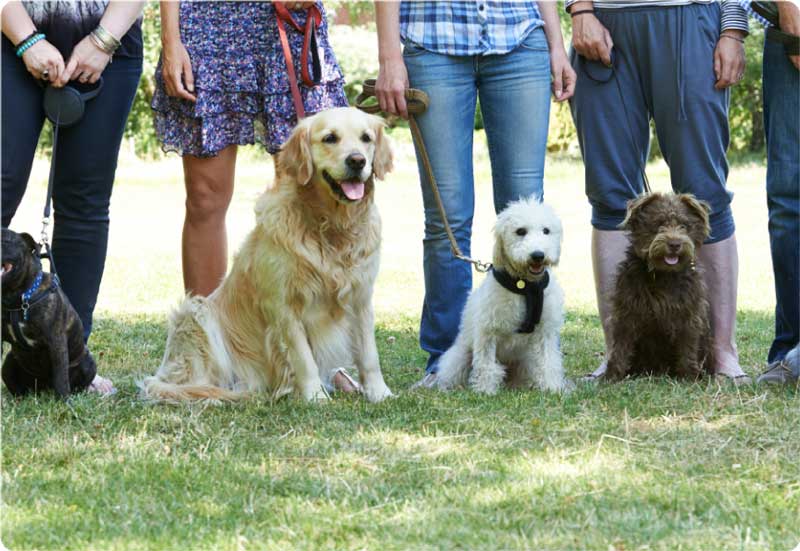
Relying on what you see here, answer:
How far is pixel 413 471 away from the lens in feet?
11.8

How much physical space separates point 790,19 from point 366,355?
2.48 metres

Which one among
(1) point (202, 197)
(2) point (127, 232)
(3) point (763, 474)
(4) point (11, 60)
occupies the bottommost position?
(2) point (127, 232)

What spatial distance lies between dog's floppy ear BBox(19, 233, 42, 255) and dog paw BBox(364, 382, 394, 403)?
1.61 meters

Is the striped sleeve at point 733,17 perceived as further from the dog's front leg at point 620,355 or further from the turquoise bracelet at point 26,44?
the turquoise bracelet at point 26,44

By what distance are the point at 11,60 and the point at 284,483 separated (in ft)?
7.80

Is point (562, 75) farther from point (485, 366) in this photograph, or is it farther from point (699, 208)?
point (485, 366)

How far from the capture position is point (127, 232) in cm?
1447

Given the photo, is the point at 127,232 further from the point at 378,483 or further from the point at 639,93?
the point at 378,483

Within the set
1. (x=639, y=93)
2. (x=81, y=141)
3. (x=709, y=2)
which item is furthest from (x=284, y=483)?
(x=709, y=2)

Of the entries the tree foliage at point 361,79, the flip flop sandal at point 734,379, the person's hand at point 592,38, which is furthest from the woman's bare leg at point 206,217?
the tree foliage at point 361,79

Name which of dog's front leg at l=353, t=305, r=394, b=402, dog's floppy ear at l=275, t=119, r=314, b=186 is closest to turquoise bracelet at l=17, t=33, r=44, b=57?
dog's floppy ear at l=275, t=119, r=314, b=186

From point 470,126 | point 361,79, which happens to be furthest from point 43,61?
point 361,79

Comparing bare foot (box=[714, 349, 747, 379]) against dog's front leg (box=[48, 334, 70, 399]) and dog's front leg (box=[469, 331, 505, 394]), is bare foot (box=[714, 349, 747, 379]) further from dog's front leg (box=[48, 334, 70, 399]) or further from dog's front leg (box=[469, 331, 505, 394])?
dog's front leg (box=[48, 334, 70, 399])

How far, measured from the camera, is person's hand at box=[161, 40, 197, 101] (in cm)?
516
